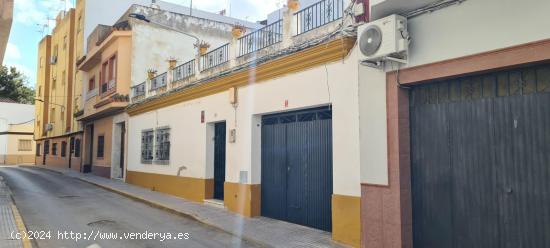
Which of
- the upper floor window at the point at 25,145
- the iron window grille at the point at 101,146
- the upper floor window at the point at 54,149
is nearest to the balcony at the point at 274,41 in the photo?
the iron window grille at the point at 101,146

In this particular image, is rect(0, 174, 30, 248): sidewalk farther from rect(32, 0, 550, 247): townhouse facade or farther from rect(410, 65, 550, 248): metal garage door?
rect(410, 65, 550, 248): metal garage door

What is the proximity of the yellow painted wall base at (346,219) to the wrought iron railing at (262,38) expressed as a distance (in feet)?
12.4

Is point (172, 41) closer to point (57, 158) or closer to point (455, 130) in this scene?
point (455, 130)

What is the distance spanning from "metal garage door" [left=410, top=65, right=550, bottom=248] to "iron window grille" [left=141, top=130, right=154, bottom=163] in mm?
11589

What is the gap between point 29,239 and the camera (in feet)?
24.0

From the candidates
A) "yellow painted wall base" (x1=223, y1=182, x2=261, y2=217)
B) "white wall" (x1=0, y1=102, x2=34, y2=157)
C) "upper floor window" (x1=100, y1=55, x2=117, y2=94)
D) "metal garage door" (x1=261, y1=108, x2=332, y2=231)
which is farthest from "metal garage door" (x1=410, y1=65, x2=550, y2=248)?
"white wall" (x1=0, y1=102, x2=34, y2=157)

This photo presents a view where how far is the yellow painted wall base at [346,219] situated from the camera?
666 cm

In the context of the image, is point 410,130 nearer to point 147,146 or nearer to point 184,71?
point 184,71

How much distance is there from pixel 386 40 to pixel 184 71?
9282 millimetres

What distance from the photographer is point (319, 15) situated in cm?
798

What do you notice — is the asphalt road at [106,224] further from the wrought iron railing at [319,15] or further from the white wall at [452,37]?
the wrought iron railing at [319,15]

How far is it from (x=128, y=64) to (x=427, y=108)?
15.3 meters

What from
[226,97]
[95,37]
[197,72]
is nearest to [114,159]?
[95,37]

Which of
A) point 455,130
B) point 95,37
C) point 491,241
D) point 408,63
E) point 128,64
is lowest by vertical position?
point 491,241
